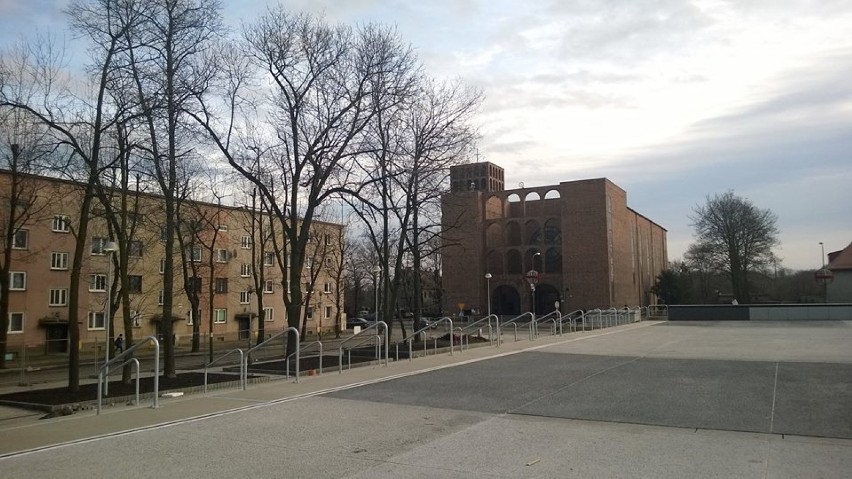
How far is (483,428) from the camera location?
27.3 ft

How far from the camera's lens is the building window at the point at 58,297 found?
131 feet

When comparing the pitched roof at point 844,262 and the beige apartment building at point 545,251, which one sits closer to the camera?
the pitched roof at point 844,262

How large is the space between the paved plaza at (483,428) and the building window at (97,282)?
29421 millimetres

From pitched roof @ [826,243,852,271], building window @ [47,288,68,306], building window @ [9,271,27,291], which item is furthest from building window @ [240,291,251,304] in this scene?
pitched roof @ [826,243,852,271]

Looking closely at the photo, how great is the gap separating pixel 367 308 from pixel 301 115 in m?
92.1

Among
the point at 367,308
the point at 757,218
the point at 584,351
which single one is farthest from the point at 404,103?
the point at 367,308

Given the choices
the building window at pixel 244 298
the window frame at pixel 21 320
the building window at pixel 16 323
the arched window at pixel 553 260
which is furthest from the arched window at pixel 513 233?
the building window at pixel 16 323

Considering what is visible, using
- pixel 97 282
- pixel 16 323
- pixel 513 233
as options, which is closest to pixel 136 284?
pixel 97 282

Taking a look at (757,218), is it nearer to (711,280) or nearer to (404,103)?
(711,280)

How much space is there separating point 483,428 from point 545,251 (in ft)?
243

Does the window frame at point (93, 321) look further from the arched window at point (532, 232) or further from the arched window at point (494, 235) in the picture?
the arched window at point (532, 232)

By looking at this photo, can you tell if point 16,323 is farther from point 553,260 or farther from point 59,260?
point 553,260

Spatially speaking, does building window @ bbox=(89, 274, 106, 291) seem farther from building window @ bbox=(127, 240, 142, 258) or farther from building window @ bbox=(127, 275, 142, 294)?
building window @ bbox=(127, 240, 142, 258)

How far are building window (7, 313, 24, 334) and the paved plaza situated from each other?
105 feet
